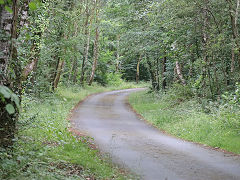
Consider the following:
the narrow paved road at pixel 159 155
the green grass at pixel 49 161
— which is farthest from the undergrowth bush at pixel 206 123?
the green grass at pixel 49 161

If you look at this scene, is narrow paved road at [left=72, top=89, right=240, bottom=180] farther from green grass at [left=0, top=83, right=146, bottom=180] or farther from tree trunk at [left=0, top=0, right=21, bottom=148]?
tree trunk at [left=0, top=0, right=21, bottom=148]

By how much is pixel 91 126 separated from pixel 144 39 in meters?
10.5

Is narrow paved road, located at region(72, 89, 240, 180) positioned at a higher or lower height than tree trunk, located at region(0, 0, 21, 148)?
lower

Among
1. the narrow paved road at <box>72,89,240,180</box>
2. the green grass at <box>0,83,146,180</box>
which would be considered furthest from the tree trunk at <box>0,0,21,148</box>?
the narrow paved road at <box>72,89,240,180</box>

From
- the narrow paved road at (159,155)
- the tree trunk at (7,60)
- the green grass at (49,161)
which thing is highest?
the tree trunk at (7,60)

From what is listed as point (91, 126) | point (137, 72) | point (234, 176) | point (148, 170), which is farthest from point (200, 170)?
point (137, 72)

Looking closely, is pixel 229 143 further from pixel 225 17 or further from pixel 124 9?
pixel 124 9

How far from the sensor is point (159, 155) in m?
8.87

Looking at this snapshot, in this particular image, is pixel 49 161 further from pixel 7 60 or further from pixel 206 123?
pixel 206 123

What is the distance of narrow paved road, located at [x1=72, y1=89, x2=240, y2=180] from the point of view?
7059mm

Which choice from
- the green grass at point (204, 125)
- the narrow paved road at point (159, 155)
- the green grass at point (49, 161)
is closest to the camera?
the green grass at point (49, 161)

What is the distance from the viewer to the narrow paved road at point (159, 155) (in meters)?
7.06

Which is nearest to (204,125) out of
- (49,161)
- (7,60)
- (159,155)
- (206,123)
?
(206,123)

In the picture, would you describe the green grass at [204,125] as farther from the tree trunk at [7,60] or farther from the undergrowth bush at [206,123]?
the tree trunk at [7,60]
